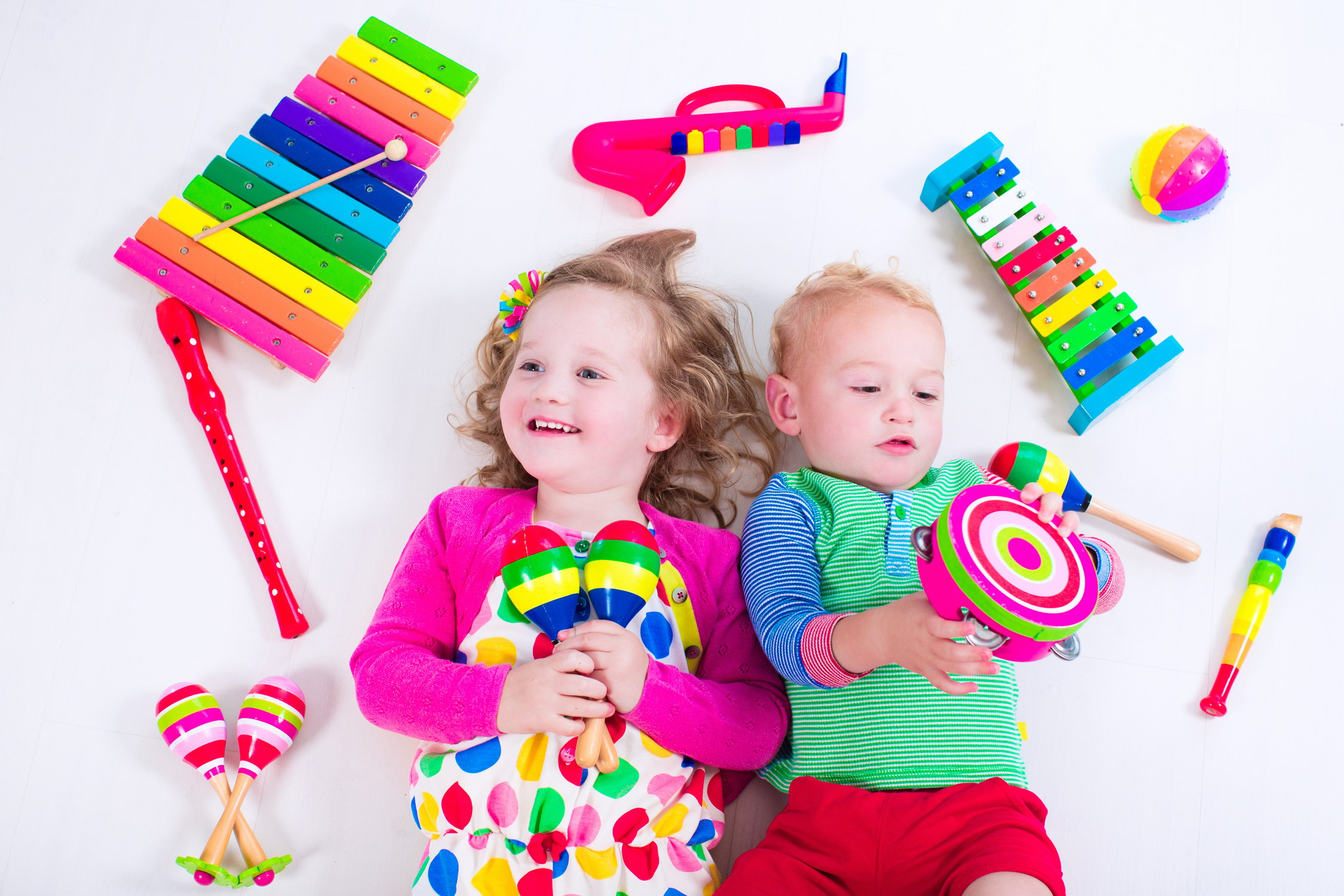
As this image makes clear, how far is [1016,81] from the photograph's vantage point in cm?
196

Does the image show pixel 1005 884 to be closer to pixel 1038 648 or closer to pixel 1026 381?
pixel 1038 648

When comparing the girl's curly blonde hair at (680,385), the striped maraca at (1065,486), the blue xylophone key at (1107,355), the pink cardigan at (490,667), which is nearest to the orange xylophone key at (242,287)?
the girl's curly blonde hair at (680,385)

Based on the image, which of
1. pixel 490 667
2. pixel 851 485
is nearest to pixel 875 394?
pixel 851 485

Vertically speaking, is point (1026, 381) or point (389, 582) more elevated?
point (1026, 381)

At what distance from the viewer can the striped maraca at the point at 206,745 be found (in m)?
1.42

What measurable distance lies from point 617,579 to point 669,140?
972 mm

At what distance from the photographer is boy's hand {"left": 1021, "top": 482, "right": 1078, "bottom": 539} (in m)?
1.15

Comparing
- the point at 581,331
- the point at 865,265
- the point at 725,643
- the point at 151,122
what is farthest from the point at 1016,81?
the point at 151,122

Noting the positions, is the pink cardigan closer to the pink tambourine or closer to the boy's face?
the boy's face

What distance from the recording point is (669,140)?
6.11 feet

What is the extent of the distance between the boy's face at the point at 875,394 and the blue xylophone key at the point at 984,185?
15.1 inches

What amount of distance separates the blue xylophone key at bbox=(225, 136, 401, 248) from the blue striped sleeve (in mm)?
876

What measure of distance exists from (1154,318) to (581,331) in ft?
3.54

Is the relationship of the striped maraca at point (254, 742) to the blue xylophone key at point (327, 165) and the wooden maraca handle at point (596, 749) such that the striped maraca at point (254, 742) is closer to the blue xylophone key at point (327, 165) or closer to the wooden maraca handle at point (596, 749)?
the wooden maraca handle at point (596, 749)
